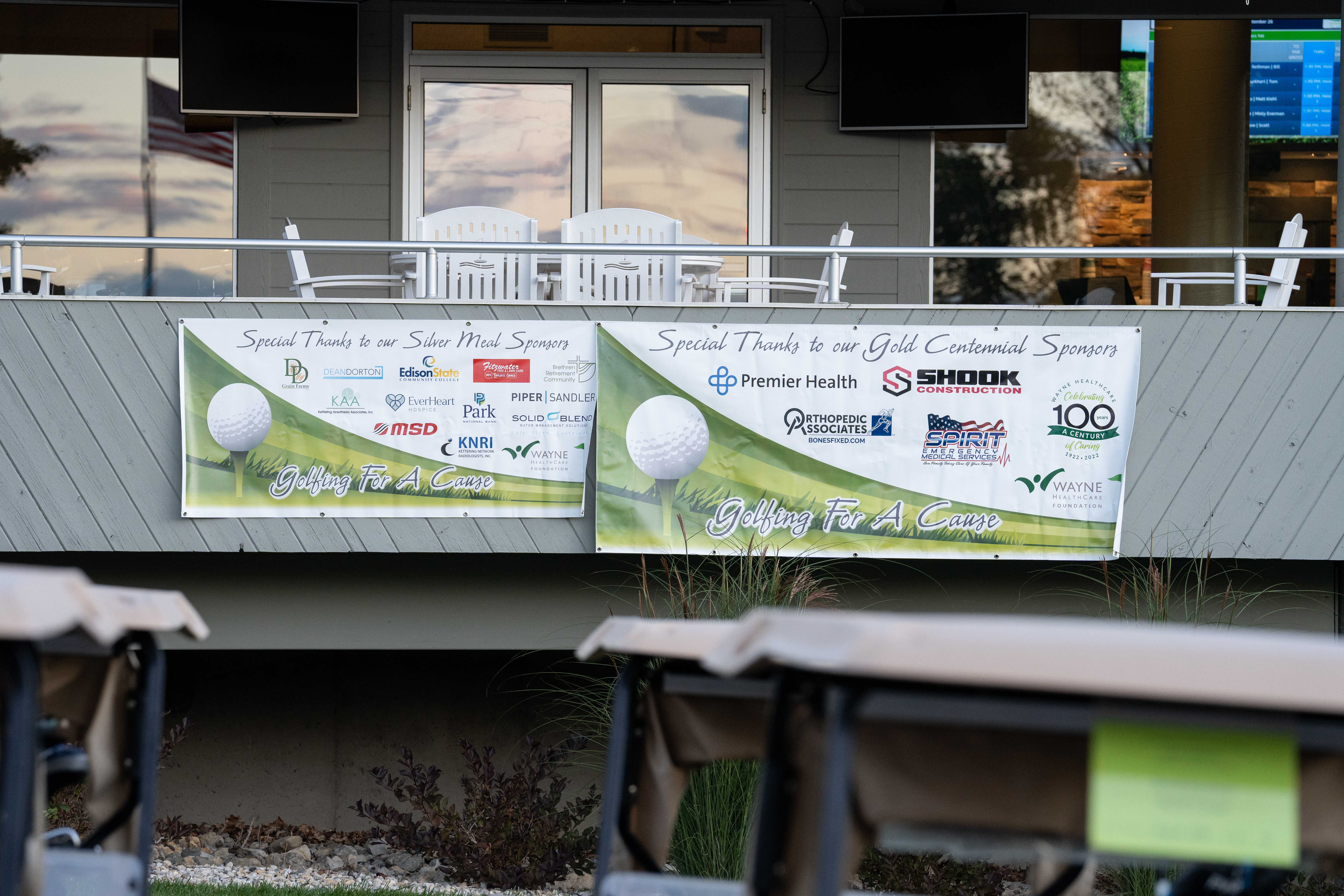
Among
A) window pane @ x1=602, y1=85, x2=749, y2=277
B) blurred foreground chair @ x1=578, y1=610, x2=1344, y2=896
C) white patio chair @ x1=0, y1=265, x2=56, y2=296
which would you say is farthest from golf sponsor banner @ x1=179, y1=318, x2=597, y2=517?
blurred foreground chair @ x1=578, y1=610, x2=1344, y2=896

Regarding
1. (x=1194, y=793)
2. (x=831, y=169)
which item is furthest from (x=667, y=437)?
(x=1194, y=793)

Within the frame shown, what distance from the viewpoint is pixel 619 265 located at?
6797 millimetres

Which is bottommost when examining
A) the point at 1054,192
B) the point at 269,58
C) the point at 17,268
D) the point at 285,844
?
the point at 285,844

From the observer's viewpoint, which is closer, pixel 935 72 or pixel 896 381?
pixel 896 381

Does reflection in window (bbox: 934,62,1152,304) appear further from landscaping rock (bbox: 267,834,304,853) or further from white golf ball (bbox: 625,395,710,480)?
landscaping rock (bbox: 267,834,304,853)

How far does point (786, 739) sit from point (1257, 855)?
66cm

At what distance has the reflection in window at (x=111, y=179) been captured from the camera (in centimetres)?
883

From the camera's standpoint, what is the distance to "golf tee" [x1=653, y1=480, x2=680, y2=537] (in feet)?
20.0

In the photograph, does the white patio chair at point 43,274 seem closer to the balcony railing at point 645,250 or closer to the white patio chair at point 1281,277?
the balcony railing at point 645,250

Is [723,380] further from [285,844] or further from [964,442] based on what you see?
[285,844]

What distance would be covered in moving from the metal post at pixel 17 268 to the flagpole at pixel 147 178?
9.28ft

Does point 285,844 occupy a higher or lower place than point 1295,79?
lower

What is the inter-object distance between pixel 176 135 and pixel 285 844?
16.4ft

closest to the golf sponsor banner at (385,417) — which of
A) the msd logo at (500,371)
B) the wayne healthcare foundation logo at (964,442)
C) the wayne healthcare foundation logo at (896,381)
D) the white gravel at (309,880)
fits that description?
the msd logo at (500,371)
